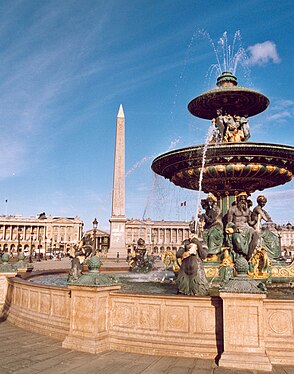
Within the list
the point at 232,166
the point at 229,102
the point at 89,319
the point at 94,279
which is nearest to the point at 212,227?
the point at 232,166

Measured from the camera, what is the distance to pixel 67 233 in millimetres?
156125

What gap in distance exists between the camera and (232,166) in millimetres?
11328

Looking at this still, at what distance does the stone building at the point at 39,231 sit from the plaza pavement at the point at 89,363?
139470 millimetres

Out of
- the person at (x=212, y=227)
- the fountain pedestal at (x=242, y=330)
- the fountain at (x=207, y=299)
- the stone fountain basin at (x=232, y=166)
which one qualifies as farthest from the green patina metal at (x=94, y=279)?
the person at (x=212, y=227)

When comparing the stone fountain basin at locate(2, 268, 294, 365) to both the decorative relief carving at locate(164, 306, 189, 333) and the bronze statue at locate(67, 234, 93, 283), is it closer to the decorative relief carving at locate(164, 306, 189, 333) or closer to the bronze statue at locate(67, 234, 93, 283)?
the decorative relief carving at locate(164, 306, 189, 333)

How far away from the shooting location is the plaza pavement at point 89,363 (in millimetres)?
5363

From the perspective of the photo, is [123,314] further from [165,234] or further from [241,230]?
[165,234]

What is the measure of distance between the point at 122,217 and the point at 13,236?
10804 centimetres

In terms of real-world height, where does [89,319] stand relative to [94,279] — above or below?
below

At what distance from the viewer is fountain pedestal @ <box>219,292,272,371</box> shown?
5.52 m

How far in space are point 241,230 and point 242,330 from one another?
564cm

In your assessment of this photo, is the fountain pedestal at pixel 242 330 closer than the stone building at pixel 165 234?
Yes

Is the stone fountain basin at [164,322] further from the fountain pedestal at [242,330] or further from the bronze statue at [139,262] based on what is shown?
the bronze statue at [139,262]

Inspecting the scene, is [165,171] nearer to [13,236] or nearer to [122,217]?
[122,217]
